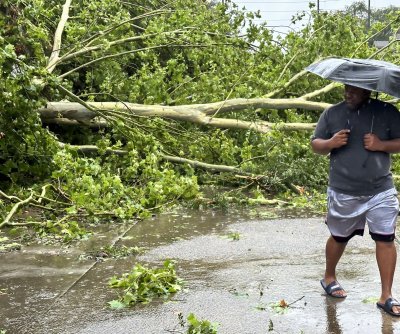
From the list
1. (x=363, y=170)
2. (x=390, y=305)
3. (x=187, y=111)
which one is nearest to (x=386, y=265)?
(x=390, y=305)

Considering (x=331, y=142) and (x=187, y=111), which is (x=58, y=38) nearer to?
(x=187, y=111)

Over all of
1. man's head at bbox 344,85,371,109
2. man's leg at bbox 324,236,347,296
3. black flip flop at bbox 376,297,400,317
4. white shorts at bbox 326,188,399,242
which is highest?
man's head at bbox 344,85,371,109

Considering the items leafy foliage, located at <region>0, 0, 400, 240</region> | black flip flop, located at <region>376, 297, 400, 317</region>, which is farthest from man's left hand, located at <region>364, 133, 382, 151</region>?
leafy foliage, located at <region>0, 0, 400, 240</region>

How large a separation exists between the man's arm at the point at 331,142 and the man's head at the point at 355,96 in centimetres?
16

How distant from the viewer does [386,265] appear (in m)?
3.73

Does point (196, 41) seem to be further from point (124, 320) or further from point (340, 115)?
point (124, 320)

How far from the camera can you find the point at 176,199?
698 centimetres

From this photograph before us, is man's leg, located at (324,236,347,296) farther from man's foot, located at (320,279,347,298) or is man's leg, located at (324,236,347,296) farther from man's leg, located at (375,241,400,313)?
man's leg, located at (375,241,400,313)

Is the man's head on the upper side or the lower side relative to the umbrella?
lower

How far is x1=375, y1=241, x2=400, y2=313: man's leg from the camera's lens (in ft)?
12.2

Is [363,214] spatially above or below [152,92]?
below

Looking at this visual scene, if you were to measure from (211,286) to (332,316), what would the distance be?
0.88 m

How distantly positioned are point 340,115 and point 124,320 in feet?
5.57

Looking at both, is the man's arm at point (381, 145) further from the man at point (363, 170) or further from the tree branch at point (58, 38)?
the tree branch at point (58, 38)
